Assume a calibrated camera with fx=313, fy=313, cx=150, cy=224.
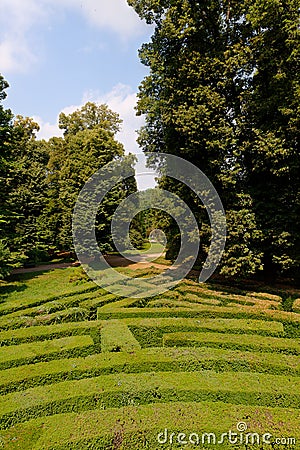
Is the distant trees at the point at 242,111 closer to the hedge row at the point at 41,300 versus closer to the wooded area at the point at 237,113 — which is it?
the wooded area at the point at 237,113

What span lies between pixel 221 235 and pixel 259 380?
8.04m

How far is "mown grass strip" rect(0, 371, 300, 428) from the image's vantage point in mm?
5691

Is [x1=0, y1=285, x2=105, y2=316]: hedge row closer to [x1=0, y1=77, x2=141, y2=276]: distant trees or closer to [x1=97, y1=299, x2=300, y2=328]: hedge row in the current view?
[x1=97, y1=299, x2=300, y2=328]: hedge row

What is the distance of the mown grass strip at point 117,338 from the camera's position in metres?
8.13

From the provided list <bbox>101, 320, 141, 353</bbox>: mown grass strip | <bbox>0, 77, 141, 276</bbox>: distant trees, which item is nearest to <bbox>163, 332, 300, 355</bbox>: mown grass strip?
<bbox>101, 320, 141, 353</bbox>: mown grass strip

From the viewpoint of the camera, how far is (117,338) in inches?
339

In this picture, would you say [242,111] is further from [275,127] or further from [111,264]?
[111,264]

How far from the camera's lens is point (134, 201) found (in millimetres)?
24828

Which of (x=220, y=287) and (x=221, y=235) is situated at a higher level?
(x=221, y=235)

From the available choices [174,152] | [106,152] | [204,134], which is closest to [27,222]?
[106,152]

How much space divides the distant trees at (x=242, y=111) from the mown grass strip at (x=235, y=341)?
5.06m

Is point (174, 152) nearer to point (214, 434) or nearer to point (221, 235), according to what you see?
point (221, 235)

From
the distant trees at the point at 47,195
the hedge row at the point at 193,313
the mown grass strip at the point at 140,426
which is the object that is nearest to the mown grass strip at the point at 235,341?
the hedge row at the point at 193,313

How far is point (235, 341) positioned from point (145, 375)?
9.51 ft
